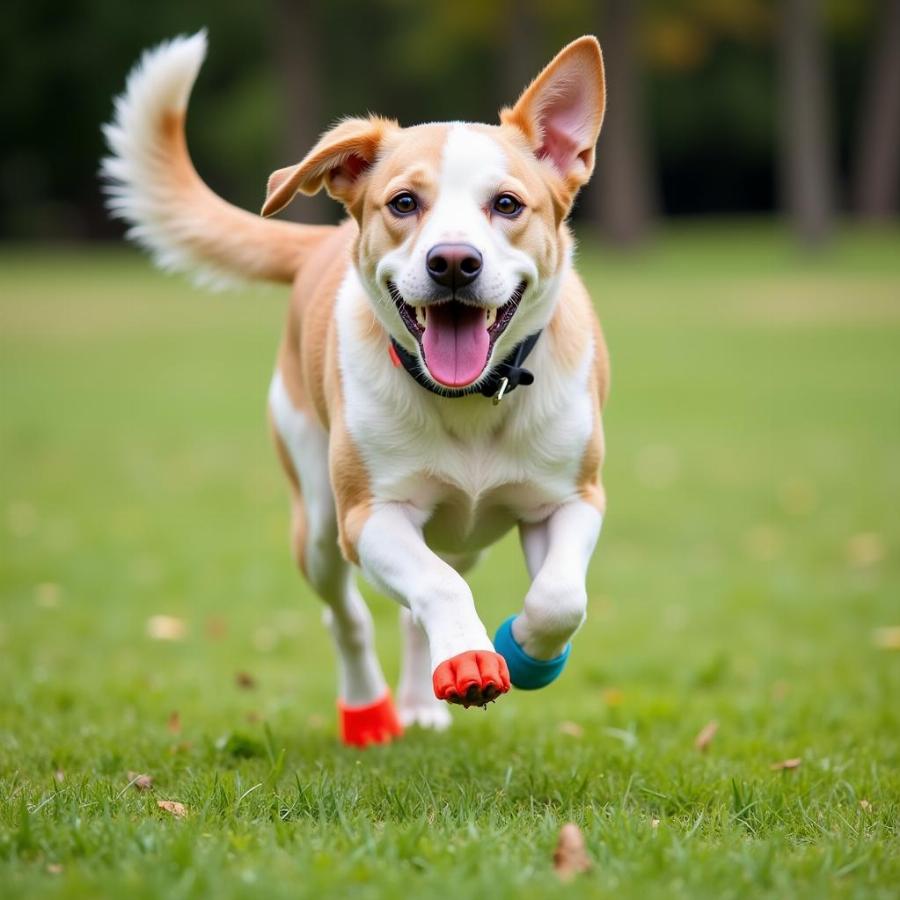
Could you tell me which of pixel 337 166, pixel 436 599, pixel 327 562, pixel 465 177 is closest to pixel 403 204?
pixel 465 177

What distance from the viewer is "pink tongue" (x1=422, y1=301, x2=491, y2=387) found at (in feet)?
13.6

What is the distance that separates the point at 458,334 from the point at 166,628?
4360 millimetres

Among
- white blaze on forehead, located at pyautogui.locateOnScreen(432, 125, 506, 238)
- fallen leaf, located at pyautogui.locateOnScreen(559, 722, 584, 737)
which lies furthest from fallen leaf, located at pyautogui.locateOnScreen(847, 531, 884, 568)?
white blaze on forehead, located at pyautogui.locateOnScreen(432, 125, 506, 238)

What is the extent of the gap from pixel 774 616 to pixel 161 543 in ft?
14.6

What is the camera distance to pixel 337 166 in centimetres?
463

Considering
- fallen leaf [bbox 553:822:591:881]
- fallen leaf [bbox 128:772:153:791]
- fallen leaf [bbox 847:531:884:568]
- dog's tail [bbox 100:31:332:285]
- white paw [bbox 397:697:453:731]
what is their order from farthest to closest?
fallen leaf [bbox 847:531:884:568]
dog's tail [bbox 100:31:332:285]
white paw [bbox 397:697:453:731]
fallen leaf [bbox 128:772:153:791]
fallen leaf [bbox 553:822:591:881]

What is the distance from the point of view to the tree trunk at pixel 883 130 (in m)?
41.6

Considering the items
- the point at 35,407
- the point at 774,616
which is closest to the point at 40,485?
the point at 35,407

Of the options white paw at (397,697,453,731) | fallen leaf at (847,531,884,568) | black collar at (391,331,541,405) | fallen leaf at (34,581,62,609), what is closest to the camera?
black collar at (391,331,541,405)

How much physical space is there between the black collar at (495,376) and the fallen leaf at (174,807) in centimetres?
149

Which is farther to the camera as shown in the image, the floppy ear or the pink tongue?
the floppy ear

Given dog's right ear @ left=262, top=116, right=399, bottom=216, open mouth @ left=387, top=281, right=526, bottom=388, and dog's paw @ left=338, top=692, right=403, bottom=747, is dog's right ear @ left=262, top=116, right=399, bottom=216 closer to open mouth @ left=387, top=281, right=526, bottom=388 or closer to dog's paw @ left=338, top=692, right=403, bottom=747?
open mouth @ left=387, top=281, right=526, bottom=388

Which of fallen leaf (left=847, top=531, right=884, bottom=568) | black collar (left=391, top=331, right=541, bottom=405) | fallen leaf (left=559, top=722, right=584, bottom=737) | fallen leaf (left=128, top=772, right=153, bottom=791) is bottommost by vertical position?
fallen leaf (left=847, top=531, right=884, bottom=568)

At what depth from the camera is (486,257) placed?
4066 mm
